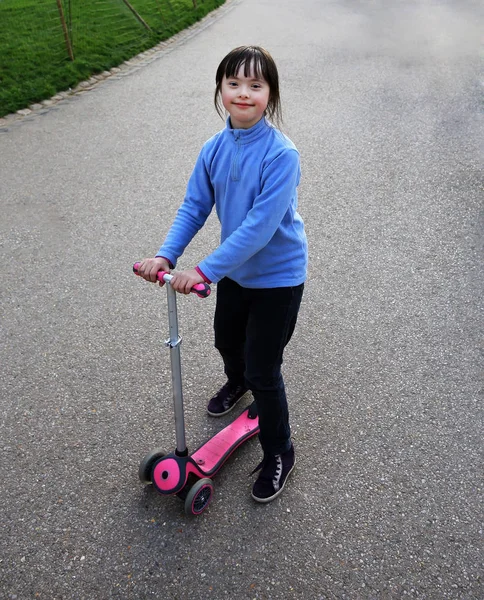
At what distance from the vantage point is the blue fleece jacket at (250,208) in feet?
7.16

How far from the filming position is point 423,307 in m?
4.09

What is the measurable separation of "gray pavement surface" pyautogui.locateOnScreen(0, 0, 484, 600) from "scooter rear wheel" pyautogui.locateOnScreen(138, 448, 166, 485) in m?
0.09

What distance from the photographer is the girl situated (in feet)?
7.14

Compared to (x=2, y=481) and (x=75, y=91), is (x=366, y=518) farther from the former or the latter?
(x=75, y=91)

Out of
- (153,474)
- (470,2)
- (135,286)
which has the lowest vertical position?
(470,2)

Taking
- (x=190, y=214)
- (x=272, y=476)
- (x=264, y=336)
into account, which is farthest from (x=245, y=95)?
(x=272, y=476)

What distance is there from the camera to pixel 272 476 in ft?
9.04

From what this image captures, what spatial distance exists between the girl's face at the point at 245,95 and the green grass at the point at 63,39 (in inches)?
234

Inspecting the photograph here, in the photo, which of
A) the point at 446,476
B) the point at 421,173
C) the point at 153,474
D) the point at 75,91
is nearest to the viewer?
the point at 153,474

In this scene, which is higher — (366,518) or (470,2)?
(366,518)

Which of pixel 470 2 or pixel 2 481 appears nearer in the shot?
pixel 2 481

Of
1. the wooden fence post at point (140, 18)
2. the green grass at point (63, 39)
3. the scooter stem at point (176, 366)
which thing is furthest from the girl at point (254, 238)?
the wooden fence post at point (140, 18)

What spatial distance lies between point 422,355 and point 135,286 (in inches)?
77.1

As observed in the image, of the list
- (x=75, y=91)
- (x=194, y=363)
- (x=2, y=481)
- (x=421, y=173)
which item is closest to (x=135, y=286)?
(x=194, y=363)
